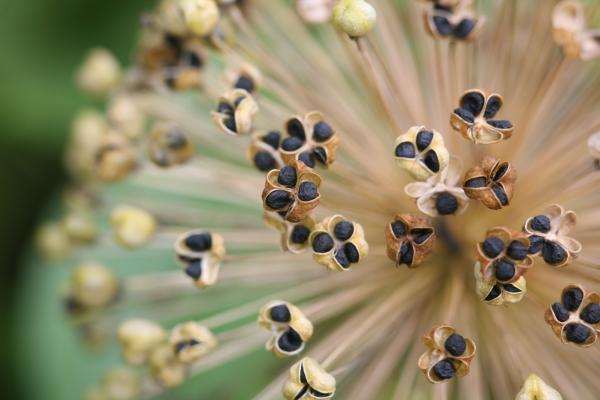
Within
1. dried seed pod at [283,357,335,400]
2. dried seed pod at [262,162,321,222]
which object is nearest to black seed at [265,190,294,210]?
dried seed pod at [262,162,321,222]

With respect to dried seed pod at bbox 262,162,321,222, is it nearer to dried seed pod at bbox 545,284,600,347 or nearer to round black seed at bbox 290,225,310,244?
round black seed at bbox 290,225,310,244

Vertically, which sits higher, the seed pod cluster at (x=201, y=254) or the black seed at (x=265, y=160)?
the black seed at (x=265, y=160)

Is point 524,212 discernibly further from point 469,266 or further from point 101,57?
point 101,57

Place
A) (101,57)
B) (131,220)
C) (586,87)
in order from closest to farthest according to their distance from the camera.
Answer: (586,87) < (131,220) < (101,57)

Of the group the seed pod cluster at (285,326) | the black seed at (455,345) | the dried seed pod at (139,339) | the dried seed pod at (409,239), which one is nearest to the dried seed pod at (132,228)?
the dried seed pod at (139,339)

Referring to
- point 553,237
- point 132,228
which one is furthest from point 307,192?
point 132,228

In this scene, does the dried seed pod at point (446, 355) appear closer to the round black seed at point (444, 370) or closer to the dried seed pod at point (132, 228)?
the round black seed at point (444, 370)

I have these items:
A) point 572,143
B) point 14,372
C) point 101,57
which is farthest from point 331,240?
point 14,372
